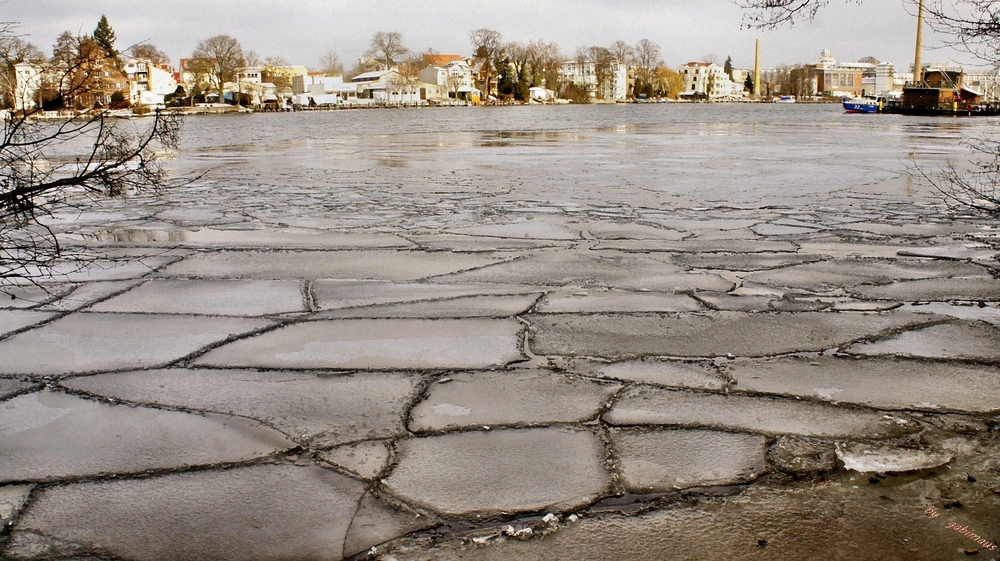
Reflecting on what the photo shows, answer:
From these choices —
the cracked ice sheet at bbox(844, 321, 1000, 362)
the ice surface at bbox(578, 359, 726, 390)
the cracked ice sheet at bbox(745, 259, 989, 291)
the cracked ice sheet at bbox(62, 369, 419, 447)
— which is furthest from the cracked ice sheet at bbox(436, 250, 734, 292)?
the cracked ice sheet at bbox(62, 369, 419, 447)

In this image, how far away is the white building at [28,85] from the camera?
10.6 feet

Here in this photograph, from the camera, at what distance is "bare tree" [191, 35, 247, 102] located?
3797 inches

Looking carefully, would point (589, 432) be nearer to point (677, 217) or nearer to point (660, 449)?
point (660, 449)

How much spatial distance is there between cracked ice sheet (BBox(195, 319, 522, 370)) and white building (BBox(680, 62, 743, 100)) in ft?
571

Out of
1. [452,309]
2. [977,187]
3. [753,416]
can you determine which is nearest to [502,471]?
[753,416]

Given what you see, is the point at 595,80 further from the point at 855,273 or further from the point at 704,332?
the point at 704,332

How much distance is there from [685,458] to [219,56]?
4083 inches

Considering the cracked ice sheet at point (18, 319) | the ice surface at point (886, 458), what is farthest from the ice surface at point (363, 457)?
the cracked ice sheet at point (18, 319)

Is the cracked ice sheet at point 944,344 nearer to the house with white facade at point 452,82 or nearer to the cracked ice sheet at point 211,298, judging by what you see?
the cracked ice sheet at point 211,298

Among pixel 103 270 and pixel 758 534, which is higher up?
pixel 103 270

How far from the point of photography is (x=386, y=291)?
5.00 m

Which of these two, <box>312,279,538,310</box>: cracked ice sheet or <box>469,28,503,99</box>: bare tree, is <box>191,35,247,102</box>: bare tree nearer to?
<box>469,28,503,99</box>: bare tree

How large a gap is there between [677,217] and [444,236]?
8.16ft

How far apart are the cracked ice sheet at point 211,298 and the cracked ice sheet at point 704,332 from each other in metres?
1.53
